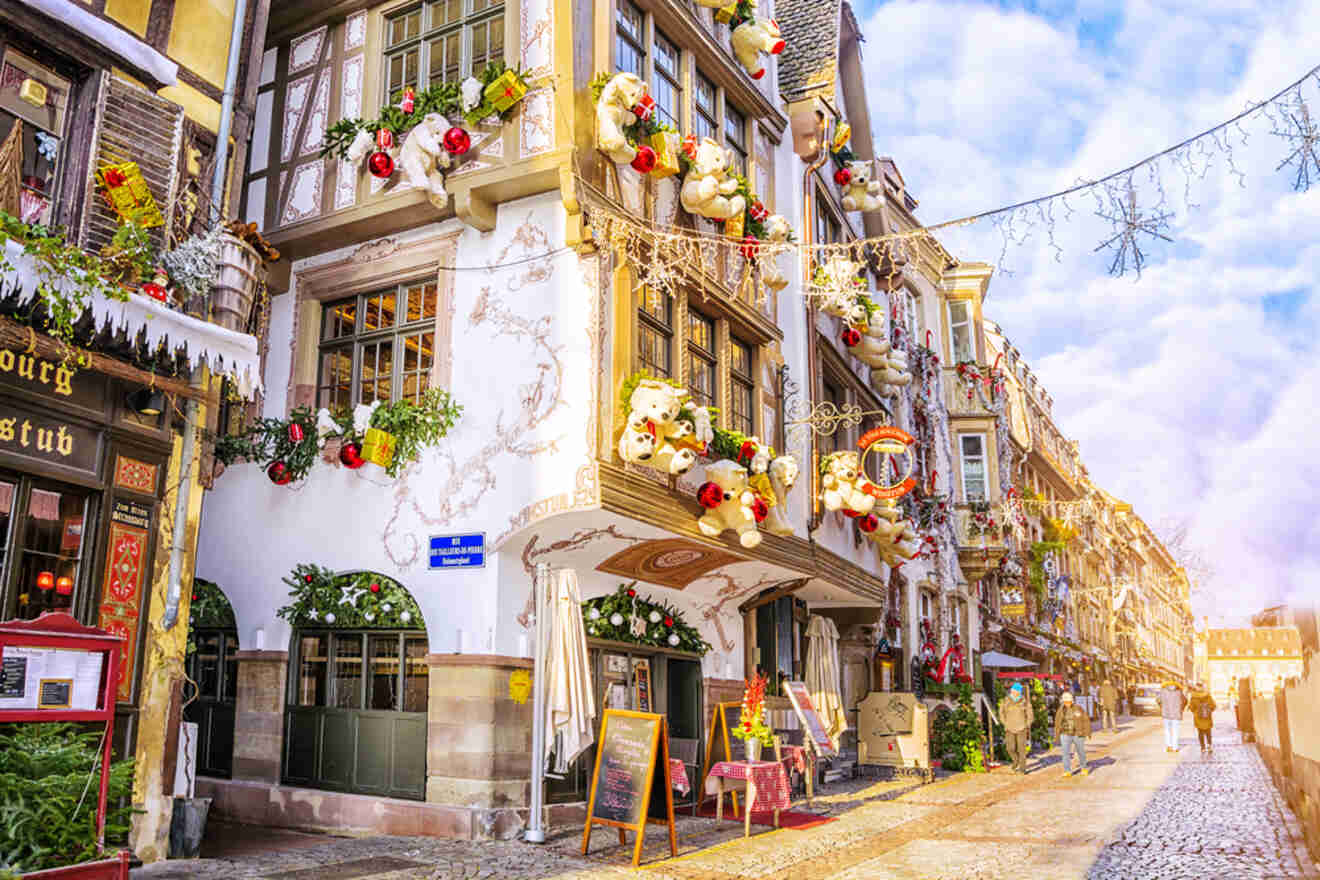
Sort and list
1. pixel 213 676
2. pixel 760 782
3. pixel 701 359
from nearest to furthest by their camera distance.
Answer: pixel 760 782 < pixel 213 676 < pixel 701 359

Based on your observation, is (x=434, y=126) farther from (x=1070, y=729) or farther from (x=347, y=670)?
(x=1070, y=729)

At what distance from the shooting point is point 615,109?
1153 centimetres

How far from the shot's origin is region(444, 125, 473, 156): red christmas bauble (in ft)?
38.5

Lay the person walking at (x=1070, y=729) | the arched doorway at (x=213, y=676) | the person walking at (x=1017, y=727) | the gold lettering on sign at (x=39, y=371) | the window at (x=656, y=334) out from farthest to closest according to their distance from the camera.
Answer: the person walking at (x=1017, y=727), the person walking at (x=1070, y=729), the arched doorway at (x=213, y=676), the window at (x=656, y=334), the gold lettering on sign at (x=39, y=371)

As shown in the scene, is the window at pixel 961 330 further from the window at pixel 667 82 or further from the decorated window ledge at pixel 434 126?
the decorated window ledge at pixel 434 126

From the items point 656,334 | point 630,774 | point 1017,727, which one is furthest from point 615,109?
point 1017,727

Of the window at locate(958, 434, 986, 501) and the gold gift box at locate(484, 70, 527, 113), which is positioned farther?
the window at locate(958, 434, 986, 501)

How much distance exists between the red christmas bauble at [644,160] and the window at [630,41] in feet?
4.45

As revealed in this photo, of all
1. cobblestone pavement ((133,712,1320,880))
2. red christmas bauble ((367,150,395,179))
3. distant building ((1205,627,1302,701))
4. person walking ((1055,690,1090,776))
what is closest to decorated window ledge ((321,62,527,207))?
red christmas bauble ((367,150,395,179))

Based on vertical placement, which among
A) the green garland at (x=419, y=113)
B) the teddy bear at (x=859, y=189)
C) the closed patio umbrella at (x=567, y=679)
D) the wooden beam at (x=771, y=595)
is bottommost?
the closed patio umbrella at (x=567, y=679)

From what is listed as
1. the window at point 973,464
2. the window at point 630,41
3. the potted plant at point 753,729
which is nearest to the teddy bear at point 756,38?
the window at point 630,41

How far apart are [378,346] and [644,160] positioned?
12.9 ft

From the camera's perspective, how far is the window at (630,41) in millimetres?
12922

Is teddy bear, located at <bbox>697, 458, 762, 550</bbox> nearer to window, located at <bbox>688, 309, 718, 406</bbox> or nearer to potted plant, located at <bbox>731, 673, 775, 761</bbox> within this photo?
window, located at <bbox>688, 309, 718, 406</bbox>
